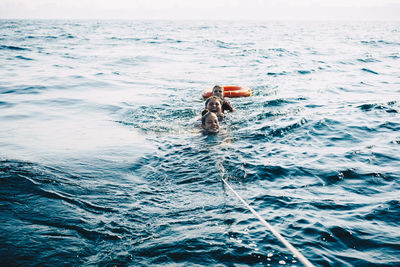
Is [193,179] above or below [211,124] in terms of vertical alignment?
below

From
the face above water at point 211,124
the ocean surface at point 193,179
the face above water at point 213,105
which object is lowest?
the ocean surface at point 193,179

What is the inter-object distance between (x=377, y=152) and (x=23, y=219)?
5881 mm

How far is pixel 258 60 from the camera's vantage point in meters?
21.8

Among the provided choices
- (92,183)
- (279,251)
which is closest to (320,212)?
(279,251)

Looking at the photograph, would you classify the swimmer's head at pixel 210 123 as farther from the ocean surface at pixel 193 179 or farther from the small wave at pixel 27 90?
the small wave at pixel 27 90

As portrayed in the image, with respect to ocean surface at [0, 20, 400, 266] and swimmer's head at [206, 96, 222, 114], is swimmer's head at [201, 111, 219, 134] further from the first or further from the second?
swimmer's head at [206, 96, 222, 114]

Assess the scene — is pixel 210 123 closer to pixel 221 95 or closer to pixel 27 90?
pixel 221 95

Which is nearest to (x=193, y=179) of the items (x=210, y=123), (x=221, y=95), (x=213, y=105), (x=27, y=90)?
(x=210, y=123)

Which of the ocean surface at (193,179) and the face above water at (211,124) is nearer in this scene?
the ocean surface at (193,179)

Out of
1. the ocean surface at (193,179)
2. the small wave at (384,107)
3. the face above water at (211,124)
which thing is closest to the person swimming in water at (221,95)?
the ocean surface at (193,179)

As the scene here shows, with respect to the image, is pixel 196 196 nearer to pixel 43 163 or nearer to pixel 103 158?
pixel 103 158

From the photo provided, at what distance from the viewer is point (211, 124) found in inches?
293

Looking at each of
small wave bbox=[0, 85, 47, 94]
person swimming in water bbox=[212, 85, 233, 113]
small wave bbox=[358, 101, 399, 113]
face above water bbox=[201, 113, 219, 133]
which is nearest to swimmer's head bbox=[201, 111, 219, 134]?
face above water bbox=[201, 113, 219, 133]

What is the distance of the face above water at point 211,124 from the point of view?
7.40 metres
